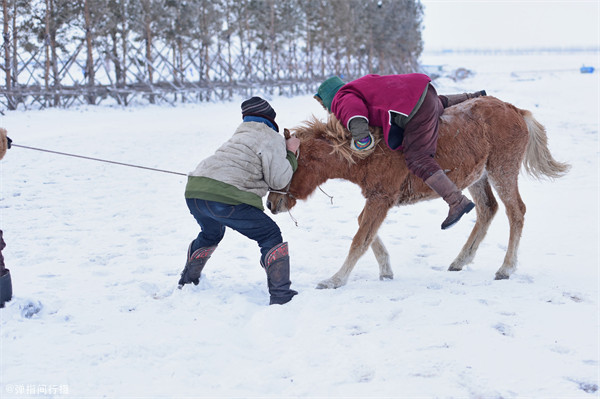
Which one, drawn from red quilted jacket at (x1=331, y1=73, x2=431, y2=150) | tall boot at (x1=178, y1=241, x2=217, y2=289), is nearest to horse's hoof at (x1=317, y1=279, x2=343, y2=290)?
tall boot at (x1=178, y1=241, x2=217, y2=289)

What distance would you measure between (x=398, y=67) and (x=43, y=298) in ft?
200

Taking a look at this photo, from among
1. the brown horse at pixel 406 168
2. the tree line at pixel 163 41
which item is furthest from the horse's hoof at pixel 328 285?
the tree line at pixel 163 41

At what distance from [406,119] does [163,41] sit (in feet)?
92.0

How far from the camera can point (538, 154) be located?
4.58m

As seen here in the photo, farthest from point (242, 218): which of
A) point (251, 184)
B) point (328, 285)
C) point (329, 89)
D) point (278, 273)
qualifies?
point (329, 89)

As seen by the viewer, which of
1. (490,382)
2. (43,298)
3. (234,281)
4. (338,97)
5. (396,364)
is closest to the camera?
(490,382)

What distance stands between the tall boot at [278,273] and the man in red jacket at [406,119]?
0.98 m

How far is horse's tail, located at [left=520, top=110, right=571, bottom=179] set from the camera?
449 centimetres

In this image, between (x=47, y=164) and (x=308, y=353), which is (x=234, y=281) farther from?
(x=47, y=164)

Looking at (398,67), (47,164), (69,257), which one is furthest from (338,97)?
(398,67)

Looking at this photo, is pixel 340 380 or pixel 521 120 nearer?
pixel 340 380

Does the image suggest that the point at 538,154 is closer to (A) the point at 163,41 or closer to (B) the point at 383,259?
(B) the point at 383,259

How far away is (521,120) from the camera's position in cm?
434

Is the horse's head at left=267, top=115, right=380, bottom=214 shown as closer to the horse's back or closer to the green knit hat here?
the green knit hat
